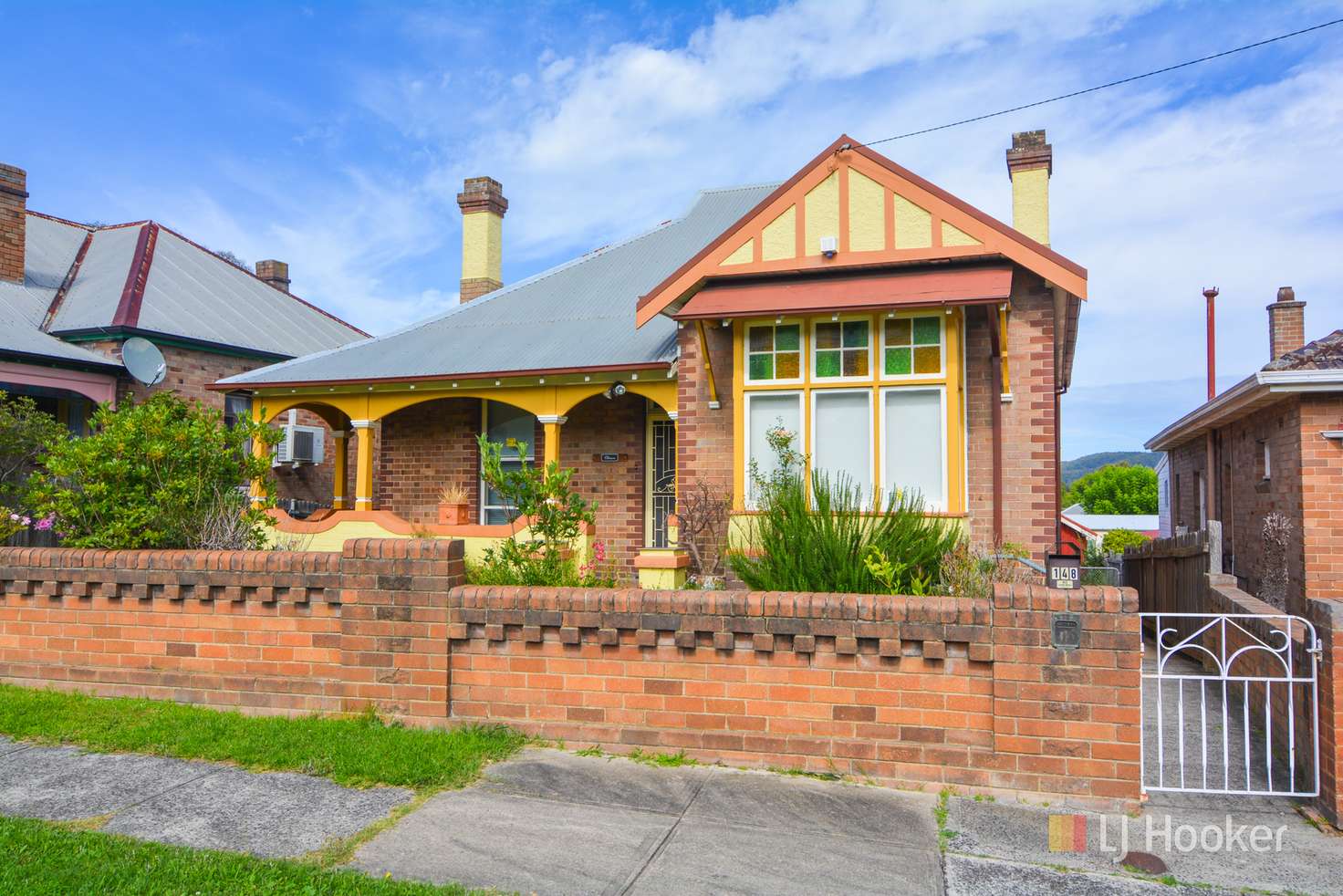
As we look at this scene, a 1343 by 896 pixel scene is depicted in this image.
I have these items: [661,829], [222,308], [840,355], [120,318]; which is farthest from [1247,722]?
[222,308]

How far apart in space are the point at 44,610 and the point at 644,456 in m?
7.59

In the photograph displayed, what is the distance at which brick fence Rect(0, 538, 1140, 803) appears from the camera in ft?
18.1

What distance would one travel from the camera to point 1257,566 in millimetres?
11453

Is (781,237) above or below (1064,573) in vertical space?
above

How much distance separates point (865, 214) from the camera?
32.0ft

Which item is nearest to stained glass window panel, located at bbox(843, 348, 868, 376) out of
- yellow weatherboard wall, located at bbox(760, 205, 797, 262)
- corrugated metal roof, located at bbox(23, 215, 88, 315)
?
yellow weatherboard wall, located at bbox(760, 205, 797, 262)

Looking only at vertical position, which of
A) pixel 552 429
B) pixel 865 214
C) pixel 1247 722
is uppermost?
pixel 865 214

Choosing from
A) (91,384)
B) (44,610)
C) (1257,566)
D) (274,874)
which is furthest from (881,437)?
(91,384)

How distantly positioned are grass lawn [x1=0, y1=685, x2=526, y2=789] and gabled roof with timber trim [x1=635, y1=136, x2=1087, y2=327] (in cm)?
570

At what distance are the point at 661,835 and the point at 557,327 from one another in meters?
9.98

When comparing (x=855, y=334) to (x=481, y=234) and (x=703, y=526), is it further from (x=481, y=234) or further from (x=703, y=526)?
(x=481, y=234)

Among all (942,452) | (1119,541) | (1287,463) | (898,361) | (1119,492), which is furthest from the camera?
(1119,492)

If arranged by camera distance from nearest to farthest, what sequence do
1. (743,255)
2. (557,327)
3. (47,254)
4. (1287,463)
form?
(1287,463) < (743,255) < (557,327) < (47,254)

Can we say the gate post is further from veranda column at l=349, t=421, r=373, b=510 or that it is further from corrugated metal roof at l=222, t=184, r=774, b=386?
veranda column at l=349, t=421, r=373, b=510
